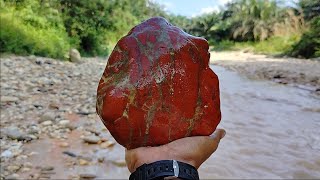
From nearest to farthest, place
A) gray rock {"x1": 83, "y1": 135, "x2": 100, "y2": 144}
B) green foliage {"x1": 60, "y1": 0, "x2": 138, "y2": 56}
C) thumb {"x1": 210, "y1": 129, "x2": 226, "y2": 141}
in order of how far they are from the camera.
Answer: thumb {"x1": 210, "y1": 129, "x2": 226, "y2": 141} < gray rock {"x1": 83, "y1": 135, "x2": 100, "y2": 144} < green foliage {"x1": 60, "y1": 0, "x2": 138, "y2": 56}

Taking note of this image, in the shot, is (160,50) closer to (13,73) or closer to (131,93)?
(131,93)

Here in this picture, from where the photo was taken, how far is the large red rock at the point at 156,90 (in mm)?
611

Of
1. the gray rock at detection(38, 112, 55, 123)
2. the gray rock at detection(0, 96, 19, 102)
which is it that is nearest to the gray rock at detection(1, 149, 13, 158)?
the gray rock at detection(38, 112, 55, 123)

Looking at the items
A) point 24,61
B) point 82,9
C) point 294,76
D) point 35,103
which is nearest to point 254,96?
point 294,76

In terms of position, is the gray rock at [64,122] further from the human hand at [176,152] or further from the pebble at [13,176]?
the human hand at [176,152]

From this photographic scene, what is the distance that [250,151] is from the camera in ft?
10.4

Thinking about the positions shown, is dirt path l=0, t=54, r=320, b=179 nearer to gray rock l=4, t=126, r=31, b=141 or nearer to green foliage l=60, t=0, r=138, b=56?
gray rock l=4, t=126, r=31, b=141

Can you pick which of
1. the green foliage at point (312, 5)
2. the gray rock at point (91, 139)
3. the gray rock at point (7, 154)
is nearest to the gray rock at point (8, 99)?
the gray rock at point (91, 139)

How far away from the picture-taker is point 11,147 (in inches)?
128

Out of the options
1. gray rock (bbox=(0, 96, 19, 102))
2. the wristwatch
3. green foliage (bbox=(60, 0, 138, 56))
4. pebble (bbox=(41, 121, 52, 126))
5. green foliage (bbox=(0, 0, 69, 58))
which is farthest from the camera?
green foliage (bbox=(60, 0, 138, 56))

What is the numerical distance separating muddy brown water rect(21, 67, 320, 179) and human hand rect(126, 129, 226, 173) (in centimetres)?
137

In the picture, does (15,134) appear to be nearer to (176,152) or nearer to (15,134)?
(15,134)

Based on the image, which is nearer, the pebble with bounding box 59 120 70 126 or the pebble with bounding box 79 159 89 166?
the pebble with bounding box 79 159 89 166

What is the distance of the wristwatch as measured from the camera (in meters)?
0.58
